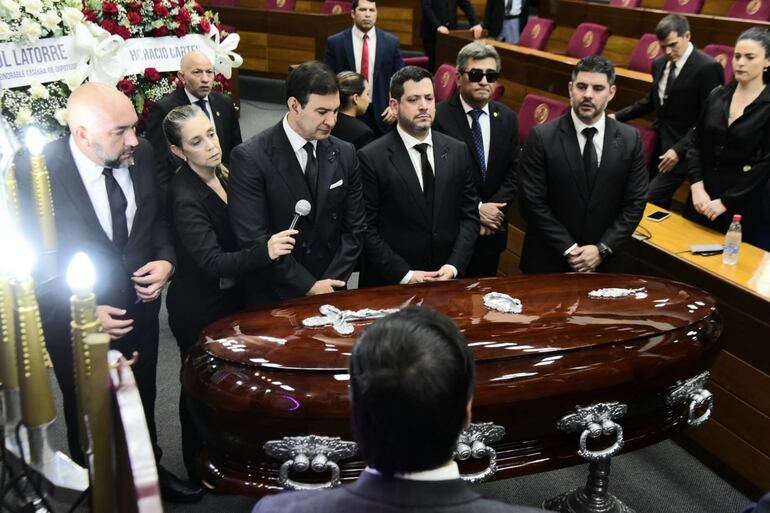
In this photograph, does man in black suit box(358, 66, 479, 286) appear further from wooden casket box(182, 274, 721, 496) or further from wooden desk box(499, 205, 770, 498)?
wooden desk box(499, 205, 770, 498)

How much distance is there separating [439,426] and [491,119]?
272 centimetres

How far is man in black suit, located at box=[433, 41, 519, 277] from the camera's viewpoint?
3.52m

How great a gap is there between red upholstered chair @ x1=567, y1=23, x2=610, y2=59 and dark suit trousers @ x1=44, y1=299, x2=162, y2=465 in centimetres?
566

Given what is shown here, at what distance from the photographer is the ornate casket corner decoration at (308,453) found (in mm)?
1999

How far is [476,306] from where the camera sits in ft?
7.79

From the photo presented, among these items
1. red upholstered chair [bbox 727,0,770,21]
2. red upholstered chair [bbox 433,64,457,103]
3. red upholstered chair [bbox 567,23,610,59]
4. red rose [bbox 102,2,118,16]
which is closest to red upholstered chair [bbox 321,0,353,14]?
red upholstered chair [bbox 567,23,610,59]

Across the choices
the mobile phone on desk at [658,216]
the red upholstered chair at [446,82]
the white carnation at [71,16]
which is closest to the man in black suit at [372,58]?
the red upholstered chair at [446,82]

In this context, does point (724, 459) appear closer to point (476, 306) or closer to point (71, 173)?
point (476, 306)

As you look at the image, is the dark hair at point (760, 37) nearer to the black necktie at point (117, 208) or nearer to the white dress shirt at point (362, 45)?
the white dress shirt at point (362, 45)

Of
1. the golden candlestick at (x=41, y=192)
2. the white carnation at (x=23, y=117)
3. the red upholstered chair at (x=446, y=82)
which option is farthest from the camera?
the red upholstered chair at (x=446, y=82)

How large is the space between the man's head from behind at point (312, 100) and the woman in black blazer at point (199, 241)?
302mm

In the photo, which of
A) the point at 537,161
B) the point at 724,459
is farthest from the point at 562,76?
the point at 724,459

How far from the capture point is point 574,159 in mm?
3076

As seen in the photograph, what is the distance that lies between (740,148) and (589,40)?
12.2ft
